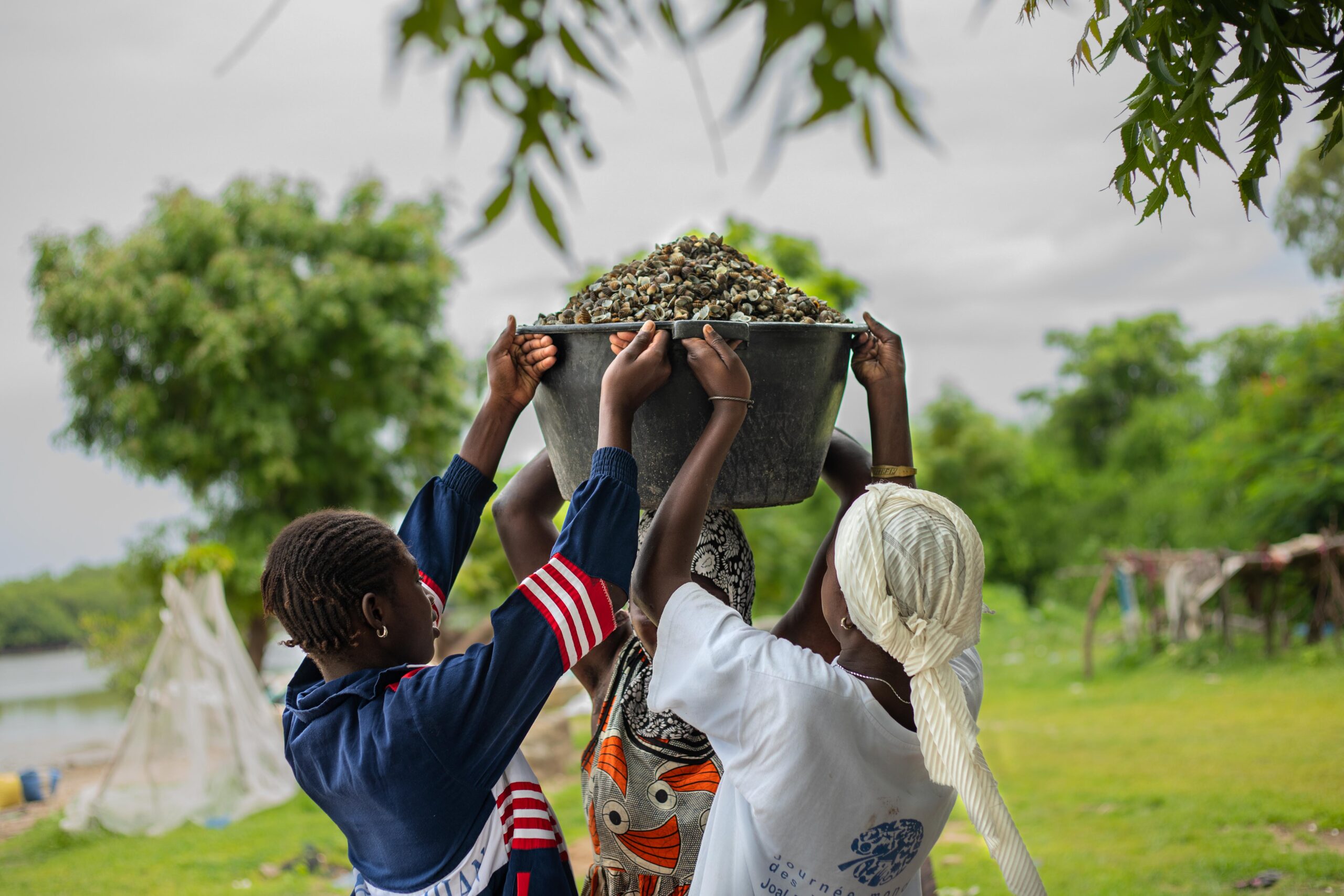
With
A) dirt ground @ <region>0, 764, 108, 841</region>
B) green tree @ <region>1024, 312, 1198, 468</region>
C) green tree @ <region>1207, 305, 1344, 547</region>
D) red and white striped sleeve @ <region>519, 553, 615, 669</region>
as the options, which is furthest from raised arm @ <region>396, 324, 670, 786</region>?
green tree @ <region>1024, 312, 1198, 468</region>

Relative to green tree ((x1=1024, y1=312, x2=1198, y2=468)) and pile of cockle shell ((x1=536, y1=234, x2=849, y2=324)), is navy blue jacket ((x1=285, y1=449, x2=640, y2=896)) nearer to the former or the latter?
pile of cockle shell ((x1=536, y1=234, x2=849, y2=324))

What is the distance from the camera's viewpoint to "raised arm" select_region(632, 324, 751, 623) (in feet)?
5.44

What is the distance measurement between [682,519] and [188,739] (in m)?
7.54

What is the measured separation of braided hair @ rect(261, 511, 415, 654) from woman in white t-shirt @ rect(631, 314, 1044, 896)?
16.1 inches

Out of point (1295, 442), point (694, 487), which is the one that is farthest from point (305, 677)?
point (1295, 442)

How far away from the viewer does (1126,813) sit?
6621mm

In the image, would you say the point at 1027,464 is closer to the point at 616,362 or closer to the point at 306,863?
the point at 306,863

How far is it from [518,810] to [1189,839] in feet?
17.4

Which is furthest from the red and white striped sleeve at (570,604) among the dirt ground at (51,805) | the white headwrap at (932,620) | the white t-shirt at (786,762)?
the dirt ground at (51,805)

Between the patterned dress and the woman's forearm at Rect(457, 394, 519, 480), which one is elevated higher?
the woman's forearm at Rect(457, 394, 519, 480)

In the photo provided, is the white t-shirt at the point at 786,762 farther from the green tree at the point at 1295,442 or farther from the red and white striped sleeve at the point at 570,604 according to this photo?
the green tree at the point at 1295,442

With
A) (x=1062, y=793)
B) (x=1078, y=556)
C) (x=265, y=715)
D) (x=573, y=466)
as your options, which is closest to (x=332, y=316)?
(x=265, y=715)

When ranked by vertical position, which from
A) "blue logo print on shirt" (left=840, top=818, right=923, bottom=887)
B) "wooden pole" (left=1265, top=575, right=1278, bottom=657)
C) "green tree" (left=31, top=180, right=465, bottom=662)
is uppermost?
"green tree" (left=31, top=180, right=465, bottom=662)

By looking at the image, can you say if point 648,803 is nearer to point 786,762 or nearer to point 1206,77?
point 786,762
